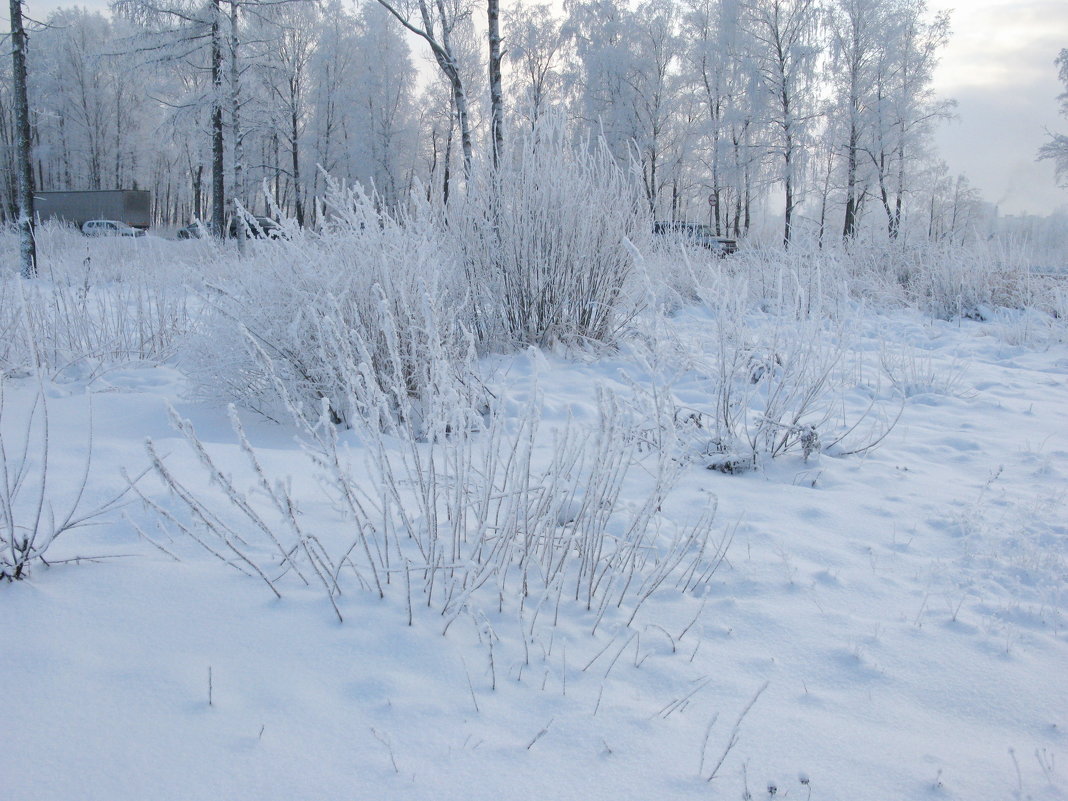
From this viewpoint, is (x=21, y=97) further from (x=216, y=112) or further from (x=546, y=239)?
(x=546, y=239)

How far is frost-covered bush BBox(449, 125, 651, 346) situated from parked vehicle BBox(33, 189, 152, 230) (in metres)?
24.9

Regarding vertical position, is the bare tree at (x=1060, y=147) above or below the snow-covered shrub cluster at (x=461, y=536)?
above

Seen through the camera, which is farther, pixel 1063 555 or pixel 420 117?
pixel 420 117

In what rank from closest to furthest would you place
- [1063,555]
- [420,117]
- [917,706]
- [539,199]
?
[917,706] < [1063,555] < [539,199] < [420,117]

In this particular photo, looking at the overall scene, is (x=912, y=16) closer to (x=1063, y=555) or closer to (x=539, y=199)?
(x=539, y=199)

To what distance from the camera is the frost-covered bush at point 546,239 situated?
15.1ft

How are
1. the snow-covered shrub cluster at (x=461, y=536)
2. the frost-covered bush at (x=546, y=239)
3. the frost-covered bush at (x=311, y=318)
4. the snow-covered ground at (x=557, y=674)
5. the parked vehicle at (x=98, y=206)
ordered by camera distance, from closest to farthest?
the snow-covered ground at (x=557, y=674)
the snow-covered shrub cluster at (x=461, y=536)
the frost-covered bush at (x=311, y=318)
the frost-covered bush at (x=546, y=239)
the parked vehicle at (x=98, y=206)

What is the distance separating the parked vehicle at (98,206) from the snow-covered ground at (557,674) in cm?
2688

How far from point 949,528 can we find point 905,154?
22733 mm

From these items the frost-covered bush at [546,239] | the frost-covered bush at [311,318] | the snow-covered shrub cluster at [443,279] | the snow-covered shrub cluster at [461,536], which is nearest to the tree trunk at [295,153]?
the snow-covered shrub cluster at [443,279]

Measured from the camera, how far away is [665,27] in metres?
22.5

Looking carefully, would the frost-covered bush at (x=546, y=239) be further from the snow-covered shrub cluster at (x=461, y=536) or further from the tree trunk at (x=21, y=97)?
the tree trunk at (x=21, y=97)

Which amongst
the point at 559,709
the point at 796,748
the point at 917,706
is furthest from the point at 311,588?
the point at 917,706

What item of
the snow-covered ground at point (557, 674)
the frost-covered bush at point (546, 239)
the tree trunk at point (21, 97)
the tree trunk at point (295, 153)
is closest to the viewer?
the snow-covered ground at point (557, 674)
